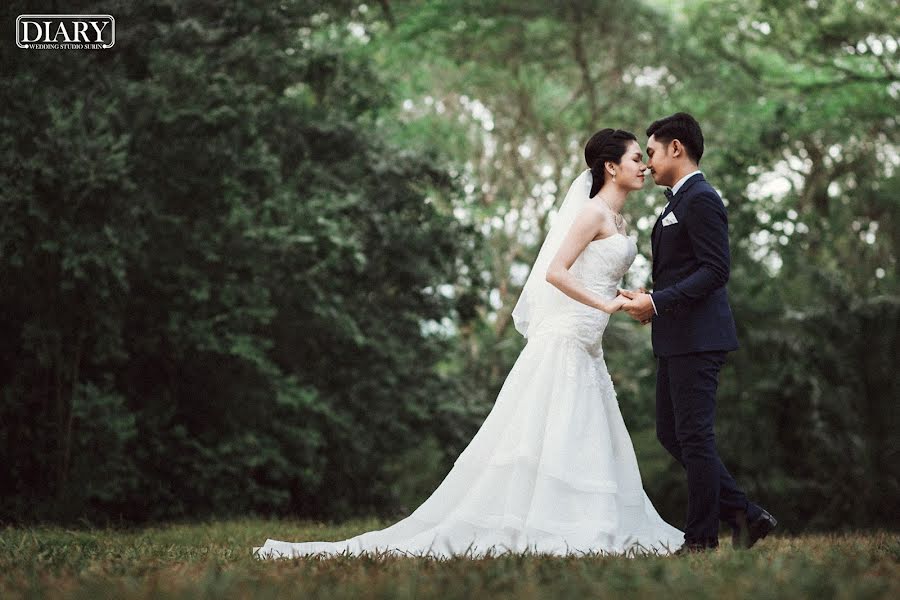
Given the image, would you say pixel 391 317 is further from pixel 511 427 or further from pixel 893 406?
pixel 511 427

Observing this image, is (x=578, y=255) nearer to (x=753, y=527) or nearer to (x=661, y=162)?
(x=661, y=162)

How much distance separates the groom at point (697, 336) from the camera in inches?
203

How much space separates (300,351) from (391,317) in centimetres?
144

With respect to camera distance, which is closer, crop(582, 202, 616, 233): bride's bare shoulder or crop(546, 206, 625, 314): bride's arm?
crop(546, 206, 625, 314): bride's arm

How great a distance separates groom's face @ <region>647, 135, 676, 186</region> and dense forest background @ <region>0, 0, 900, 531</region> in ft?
17.1

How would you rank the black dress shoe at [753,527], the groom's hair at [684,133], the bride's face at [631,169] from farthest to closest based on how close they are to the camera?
the bride's face at [631,169], the groom's hair at [684,133], the black dress shoe at [753,527]

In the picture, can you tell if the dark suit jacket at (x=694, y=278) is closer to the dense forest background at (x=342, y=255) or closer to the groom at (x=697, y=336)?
the groom at (x=697, y=336)

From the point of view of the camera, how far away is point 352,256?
11.3m

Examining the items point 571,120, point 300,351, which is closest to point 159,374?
point 300,351

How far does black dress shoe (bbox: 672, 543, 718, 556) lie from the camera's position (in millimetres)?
4711

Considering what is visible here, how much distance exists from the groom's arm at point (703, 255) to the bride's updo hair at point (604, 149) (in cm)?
71

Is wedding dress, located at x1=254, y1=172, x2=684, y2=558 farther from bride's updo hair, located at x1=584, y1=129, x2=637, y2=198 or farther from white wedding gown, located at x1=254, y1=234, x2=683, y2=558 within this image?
bride's updo hair, located at x1=584, y1=129, x2=637, y2=198

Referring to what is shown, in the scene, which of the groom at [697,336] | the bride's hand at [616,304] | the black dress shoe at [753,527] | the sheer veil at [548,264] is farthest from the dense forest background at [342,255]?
the black dress shoe at [753,527]

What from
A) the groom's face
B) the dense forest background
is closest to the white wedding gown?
the groom's face
